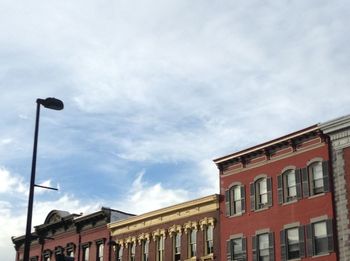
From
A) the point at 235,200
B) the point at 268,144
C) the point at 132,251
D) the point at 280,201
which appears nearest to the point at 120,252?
the point at 132,251

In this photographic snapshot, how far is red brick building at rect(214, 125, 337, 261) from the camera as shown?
35.3 metres

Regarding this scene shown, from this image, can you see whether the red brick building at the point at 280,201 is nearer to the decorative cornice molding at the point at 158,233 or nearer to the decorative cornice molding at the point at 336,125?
the decorative cornice molding at the point at 336,125

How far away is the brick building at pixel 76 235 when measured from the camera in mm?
50844

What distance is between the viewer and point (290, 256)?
36500 millimetres

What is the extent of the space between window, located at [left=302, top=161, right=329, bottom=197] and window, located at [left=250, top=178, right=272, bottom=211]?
8.96 feet

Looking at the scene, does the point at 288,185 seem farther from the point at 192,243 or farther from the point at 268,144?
the point at 192,243

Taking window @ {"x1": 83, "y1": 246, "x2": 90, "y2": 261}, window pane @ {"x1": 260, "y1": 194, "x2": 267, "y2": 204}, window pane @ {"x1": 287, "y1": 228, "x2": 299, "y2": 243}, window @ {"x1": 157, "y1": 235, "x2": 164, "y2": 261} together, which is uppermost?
window pane @ {"x1": 260, "y1": 194, "x2": 267, "y2": 204}

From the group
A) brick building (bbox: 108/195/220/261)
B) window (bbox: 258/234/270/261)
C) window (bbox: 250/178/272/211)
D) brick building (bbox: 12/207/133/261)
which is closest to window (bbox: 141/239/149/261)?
brick building (bbox: 108/195/220/261)

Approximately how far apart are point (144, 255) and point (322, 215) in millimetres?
16125

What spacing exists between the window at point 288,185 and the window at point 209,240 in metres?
6.18

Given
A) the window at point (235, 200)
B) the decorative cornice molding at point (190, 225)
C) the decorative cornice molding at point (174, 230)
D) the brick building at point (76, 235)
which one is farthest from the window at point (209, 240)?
the brick building at point (76, 235)

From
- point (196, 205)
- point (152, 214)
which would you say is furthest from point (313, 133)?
point (152, 214)

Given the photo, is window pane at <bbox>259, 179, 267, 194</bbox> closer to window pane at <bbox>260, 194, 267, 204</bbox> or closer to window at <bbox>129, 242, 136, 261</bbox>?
window pane at <bbox>260, 194, 267, 204</bbox>

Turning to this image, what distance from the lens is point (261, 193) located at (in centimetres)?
3928
